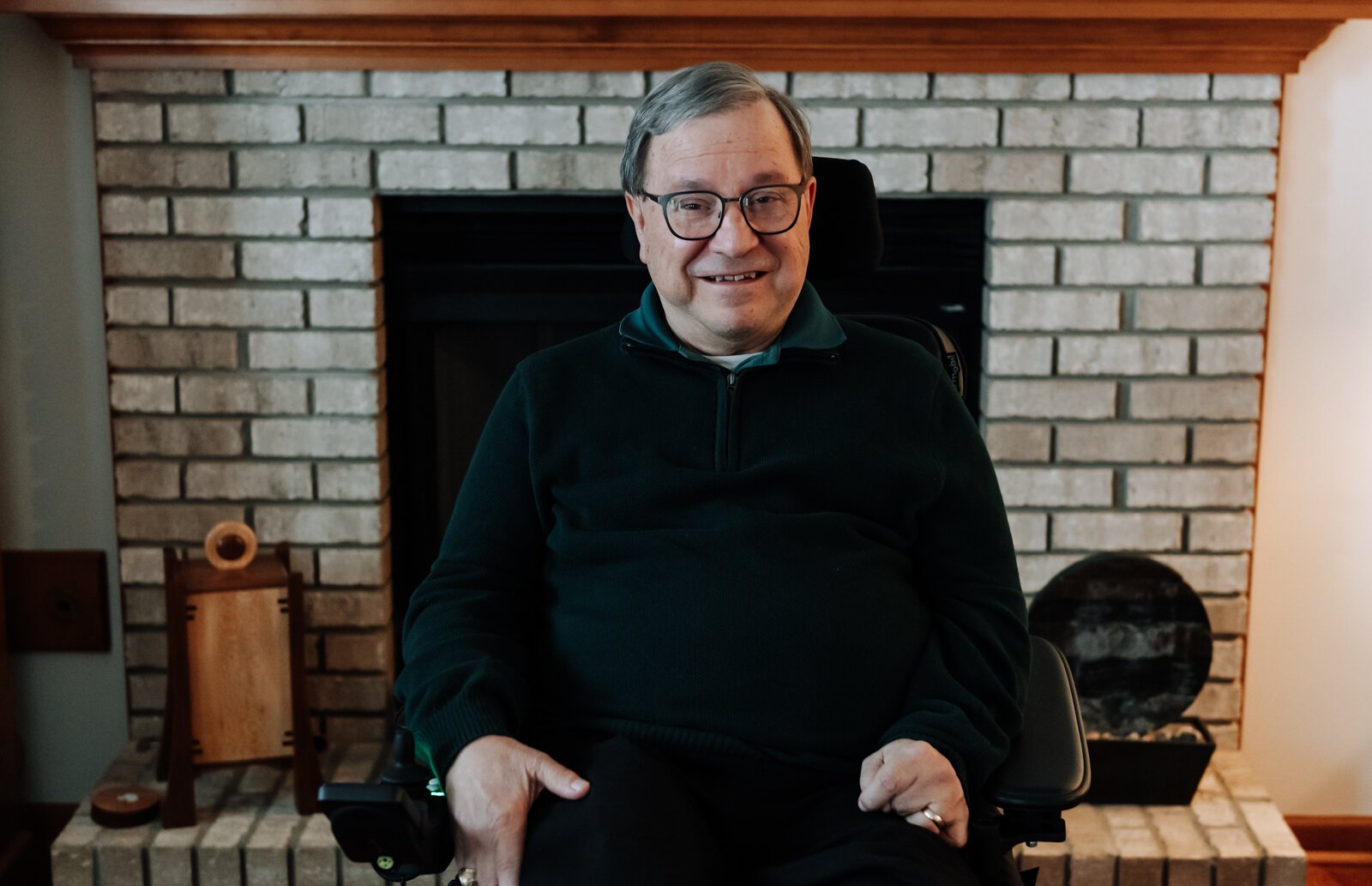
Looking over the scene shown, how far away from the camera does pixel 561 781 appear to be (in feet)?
4.66

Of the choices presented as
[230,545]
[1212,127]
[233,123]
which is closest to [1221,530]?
[1212,127]

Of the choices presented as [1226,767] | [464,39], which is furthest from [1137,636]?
[464,39]

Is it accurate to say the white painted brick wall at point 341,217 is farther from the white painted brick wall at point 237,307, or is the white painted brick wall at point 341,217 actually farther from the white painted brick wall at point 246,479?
the white painted brick wall at point 246,479

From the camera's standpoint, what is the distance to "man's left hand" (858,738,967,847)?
1446 millimetres

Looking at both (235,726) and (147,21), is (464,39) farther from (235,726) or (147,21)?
(235,726)

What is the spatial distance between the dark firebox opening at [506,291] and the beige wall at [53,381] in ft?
1.66

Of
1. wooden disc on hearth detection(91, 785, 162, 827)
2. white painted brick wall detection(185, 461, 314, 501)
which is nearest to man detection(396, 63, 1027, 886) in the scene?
white painted brick wall detection(185, 461, 314, 501)

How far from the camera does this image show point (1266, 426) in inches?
97.2

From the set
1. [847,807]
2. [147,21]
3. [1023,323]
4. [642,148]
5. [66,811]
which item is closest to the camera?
[847,807]

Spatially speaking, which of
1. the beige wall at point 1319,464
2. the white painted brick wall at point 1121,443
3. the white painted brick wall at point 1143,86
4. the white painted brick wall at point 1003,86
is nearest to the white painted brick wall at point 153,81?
the white painted brick wall at point 1003,86

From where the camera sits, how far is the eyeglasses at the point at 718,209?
1.57 m

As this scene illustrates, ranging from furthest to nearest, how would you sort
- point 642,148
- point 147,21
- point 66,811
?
point 66,811, point 147,21, point 642,148

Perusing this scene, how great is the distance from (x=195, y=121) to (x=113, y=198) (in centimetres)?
19

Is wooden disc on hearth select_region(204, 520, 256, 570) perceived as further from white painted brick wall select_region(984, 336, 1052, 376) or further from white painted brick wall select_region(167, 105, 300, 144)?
white painted brick wall select_region(984, 336, 1052, 376)
